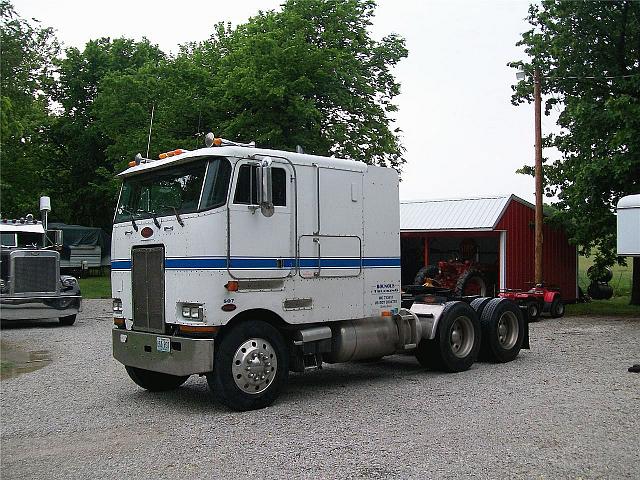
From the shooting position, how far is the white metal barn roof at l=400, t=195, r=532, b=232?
938 inches

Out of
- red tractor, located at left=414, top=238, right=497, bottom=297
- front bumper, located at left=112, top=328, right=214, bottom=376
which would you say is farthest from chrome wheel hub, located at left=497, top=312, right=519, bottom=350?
red tractor, located at left=414, top=238, right=497, bottom=297

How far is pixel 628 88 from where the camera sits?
23.2 m

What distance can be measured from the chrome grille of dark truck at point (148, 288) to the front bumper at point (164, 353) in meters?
0.16

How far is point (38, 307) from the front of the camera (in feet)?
58.0

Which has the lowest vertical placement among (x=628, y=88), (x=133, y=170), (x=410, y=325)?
(x=410, y=325)

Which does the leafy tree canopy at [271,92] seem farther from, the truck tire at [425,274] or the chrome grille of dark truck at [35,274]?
the truck tire at [425,274]

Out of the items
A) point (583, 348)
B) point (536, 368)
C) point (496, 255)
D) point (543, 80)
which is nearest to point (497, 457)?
point (536, 368)

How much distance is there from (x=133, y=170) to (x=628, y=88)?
19.0 meters

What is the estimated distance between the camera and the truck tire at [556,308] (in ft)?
71.5

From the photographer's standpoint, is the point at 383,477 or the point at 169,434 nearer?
the point at 383,477

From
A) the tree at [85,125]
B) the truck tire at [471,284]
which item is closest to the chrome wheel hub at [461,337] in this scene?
the truck tire at [471,284]

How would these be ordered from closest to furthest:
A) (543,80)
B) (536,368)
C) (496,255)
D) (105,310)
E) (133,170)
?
(133,170), (536,368), (105,310), (543,80), (496,255)

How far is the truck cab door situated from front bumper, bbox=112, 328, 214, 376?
3.16ft

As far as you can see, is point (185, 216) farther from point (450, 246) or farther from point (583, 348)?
point (450, 246)
